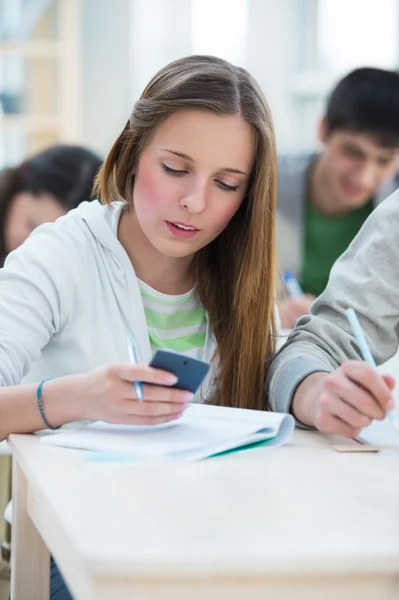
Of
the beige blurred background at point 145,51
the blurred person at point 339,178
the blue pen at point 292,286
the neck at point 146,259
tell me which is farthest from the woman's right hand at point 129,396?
the beige blurred background at point 145,51

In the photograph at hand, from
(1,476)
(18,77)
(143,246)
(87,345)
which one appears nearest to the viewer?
(87,345)

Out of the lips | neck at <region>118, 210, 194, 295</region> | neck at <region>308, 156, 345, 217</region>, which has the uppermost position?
the lips

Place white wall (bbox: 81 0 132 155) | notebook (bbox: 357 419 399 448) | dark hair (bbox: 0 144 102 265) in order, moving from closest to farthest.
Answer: notebook (bbox: 357 419 399 448) < dark hair (bbox: 0 144 102 265) < white wall (bbox: 81 0 132 155)

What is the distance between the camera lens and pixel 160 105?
1287mm

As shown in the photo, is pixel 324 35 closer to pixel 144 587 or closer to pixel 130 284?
pixel 130 284

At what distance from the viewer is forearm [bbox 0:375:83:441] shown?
1.04 metres

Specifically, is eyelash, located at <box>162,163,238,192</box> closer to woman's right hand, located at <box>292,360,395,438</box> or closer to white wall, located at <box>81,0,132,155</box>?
woman's right hand, located at <box>292,360,395,438</box>

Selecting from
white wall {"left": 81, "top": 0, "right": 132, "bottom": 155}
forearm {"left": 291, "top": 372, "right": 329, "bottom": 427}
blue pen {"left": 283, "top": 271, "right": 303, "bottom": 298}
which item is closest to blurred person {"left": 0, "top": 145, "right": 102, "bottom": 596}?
blue pen {"left": 283, "top": 271, "right": 303, "bottom": 298}

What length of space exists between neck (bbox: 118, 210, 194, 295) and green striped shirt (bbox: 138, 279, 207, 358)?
17 millimetres

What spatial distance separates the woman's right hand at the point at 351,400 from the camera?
3.33ft

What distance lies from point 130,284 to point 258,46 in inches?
146

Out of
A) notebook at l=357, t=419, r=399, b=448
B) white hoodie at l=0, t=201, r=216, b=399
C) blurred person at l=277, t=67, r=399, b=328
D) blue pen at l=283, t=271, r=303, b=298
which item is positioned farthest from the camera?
blurred person at l=277, t=67, r=399, b=328

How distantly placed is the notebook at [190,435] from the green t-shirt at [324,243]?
1.70 m

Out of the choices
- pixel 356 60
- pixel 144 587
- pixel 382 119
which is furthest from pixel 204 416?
pixel 356 60
